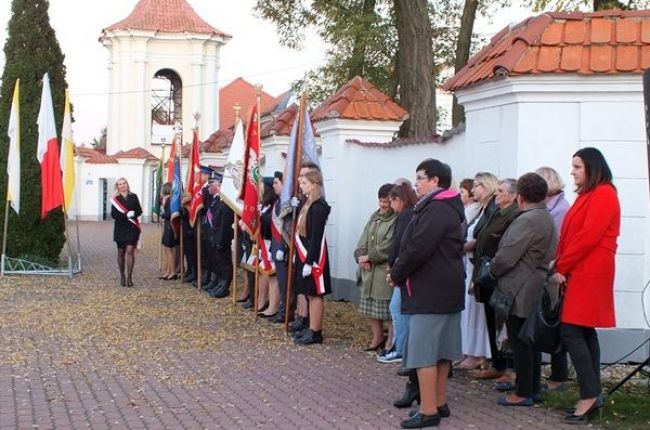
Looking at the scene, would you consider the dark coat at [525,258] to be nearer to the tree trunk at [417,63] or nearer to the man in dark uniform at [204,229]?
the man in dark uniform at [204,229]

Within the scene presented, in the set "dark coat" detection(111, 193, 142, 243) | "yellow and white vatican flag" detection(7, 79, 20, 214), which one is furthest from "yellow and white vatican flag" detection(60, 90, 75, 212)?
"dark coat" detection(111, 193, 142, 243)

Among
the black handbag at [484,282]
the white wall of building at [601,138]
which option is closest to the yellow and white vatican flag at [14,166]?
the white wall of building at [601,138]

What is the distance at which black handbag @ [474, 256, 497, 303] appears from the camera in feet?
26.7

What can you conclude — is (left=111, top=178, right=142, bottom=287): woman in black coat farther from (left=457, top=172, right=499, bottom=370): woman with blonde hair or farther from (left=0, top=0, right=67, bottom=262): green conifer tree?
(left=457, top=172, right=499, bottom=370): woman with blonde hair

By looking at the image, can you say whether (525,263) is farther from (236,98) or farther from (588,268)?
(236,98)

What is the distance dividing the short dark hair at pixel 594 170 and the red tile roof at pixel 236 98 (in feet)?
205

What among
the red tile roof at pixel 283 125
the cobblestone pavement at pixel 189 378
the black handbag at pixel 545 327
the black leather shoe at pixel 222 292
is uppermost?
the red tile roof at pixel 283 125

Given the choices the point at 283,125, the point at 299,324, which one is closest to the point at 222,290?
the point at 283,125

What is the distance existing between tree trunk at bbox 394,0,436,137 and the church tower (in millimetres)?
37373

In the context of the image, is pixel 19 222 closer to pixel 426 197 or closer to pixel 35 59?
pixel 35 59

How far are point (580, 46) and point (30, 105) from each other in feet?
46.7

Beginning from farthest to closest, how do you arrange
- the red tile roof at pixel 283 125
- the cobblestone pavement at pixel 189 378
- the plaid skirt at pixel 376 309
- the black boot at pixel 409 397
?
the red tile roof at pixel 283 125 < the plaid skirt at pixel 376 309 < the black boot at pixel 409 397 < the cobblestone pavement at pixel 189 378

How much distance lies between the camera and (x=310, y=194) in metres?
11.2

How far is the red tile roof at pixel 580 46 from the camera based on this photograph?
9.48m
